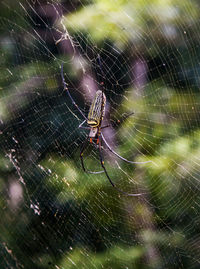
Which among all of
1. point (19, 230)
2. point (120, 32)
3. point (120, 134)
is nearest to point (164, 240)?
point (120, 134)

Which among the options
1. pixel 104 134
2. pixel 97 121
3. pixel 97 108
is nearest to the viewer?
pixel 97 108

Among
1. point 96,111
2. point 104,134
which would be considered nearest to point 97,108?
point 96,111

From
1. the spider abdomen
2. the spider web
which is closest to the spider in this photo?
the spider abdomen

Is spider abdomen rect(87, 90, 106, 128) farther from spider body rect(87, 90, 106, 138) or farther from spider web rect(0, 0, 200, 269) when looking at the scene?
spider web rect(0, 0, 200, 269)

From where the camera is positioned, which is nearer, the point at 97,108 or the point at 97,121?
the point at 97,108

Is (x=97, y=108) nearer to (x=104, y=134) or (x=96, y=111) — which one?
(x=96, y=111)

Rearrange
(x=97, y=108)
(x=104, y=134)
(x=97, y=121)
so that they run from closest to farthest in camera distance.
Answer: (x=97, y=108), (x=97, y=121), (x=104, y=134)
